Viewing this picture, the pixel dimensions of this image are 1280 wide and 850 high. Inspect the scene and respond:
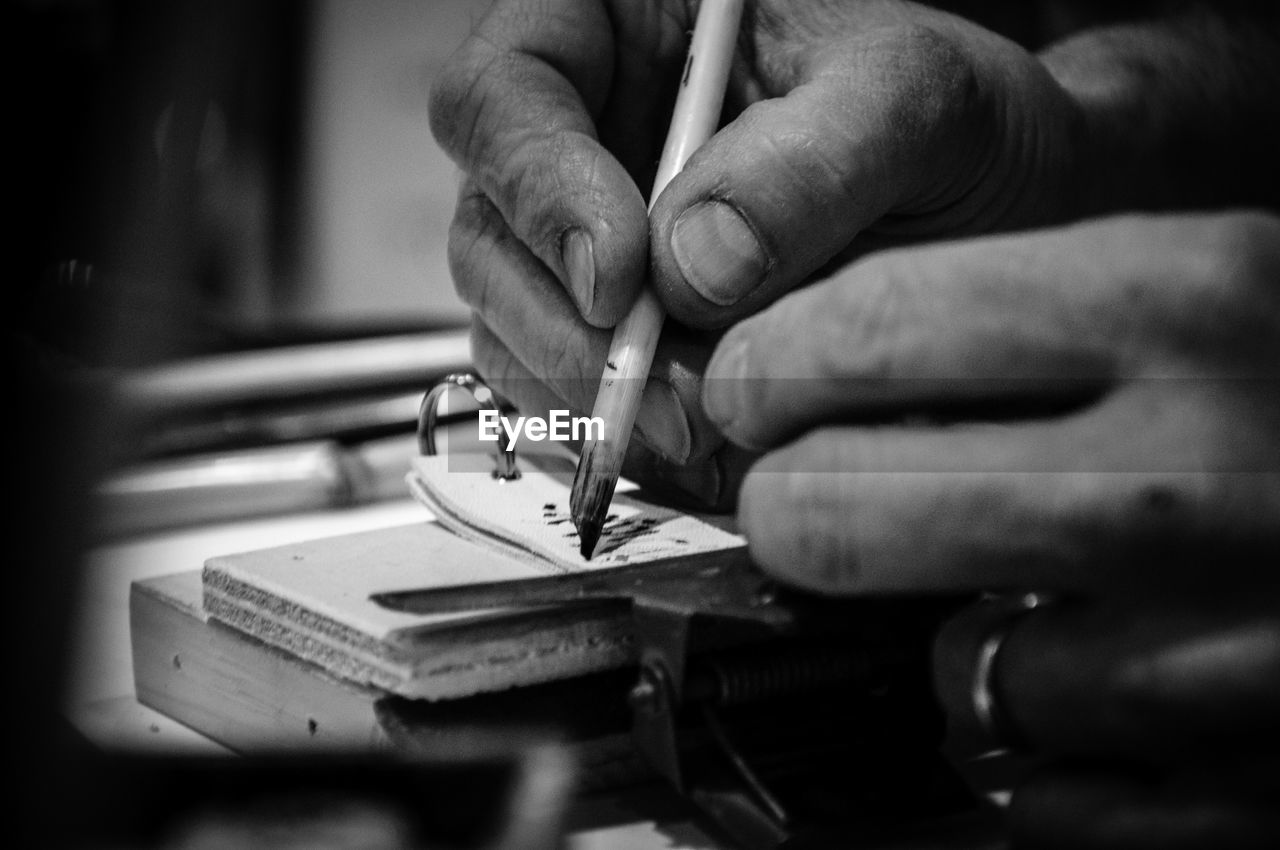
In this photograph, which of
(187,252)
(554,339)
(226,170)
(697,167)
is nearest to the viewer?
(697,167)

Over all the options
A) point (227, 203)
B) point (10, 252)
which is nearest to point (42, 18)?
point (10, 252)

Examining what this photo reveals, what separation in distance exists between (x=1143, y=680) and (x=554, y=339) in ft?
1.16

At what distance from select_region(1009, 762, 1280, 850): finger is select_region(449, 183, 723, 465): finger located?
0.25 metres

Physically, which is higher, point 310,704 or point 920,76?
point 920,76

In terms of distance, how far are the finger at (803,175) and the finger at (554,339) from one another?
31 millimetres

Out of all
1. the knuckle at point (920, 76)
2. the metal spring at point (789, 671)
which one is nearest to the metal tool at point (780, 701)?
the metal spring at point (789, 671)

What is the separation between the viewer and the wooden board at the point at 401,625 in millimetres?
361

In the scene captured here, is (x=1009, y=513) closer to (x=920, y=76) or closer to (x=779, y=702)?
(x=779, y=702)

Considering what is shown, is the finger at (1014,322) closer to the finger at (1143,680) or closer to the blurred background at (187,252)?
the finger at (1143,680)

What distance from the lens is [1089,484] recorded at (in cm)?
26

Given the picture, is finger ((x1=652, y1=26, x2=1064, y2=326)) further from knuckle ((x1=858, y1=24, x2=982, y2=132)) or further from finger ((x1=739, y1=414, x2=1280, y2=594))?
finger ((x1=739, y1=414, x2=1280, y2=594))

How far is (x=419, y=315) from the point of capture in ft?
3.32

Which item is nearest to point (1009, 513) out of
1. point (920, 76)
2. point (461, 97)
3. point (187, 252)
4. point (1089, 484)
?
point (1089, 484)

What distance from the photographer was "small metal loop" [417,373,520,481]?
51 centimetres
